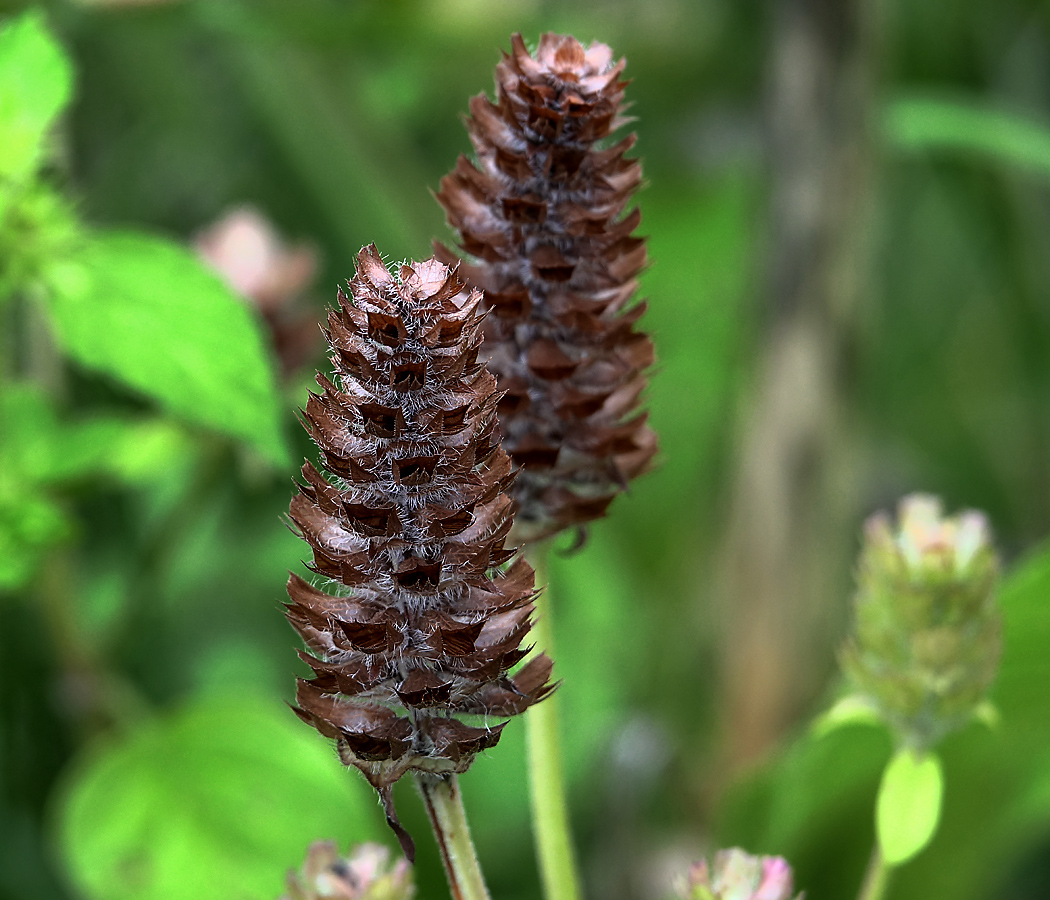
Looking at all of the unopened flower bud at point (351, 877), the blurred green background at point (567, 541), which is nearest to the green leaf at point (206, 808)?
the blurred green background at point (567, 541)

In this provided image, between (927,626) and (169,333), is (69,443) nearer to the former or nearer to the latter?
(169,333)

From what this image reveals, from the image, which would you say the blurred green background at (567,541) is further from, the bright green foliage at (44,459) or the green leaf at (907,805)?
the green leaf at (907,805)

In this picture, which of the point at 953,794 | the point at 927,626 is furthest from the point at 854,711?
the point at 953,794

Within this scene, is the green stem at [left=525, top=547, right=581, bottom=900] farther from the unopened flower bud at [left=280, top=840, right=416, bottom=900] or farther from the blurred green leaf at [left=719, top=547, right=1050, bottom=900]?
the blurred green leaf at [left=719, top=547, right=1050, bottom=900]

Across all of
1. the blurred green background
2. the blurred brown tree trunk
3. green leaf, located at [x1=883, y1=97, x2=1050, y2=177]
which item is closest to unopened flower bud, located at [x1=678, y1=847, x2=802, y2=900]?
the blurred green background

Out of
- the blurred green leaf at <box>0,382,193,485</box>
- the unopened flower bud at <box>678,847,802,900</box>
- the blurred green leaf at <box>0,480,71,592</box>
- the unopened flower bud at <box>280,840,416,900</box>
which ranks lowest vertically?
the unopened flower bud at <box>678,847,802,900</box>

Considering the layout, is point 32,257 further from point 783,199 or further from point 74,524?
point 783,199
